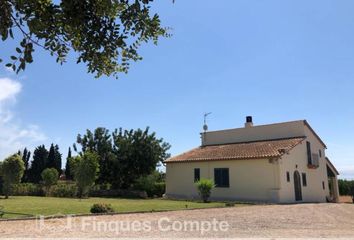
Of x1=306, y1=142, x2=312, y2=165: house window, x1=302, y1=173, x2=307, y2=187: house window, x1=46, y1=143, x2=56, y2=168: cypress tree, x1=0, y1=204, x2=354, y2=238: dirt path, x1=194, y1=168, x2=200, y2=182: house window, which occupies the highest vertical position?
x1=46, y1=143, x2=56, y2=168: cypress tree

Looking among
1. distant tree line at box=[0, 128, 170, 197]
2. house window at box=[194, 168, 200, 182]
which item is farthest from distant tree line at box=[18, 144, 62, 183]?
house window at box=[194, 168, 200, 182]

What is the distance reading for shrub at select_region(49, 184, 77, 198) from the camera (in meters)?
31.0

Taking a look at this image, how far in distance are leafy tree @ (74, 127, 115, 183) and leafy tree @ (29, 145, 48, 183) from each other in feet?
49.8

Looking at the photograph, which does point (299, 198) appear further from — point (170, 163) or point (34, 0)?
point (34, 0)

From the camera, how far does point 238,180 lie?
27.6 meters

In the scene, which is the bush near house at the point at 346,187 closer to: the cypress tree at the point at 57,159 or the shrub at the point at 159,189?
the shrub at the point at 159,189

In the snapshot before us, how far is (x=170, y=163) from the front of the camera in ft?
108

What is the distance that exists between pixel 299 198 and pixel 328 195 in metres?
6.40

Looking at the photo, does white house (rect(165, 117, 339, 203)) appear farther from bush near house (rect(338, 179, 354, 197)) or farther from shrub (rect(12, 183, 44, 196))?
shrub (rect(12, 183, 44, 196))

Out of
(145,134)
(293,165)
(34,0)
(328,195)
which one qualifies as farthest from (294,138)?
(34,0)

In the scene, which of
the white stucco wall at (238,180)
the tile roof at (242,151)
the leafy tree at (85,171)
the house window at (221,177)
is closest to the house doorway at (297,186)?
the tile roof at (242,151)

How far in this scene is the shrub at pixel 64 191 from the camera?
102 feet

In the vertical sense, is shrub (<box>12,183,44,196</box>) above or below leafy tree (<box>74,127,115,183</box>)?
below

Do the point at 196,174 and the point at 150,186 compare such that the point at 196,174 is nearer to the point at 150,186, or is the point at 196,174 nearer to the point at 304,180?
the point at 150,186
